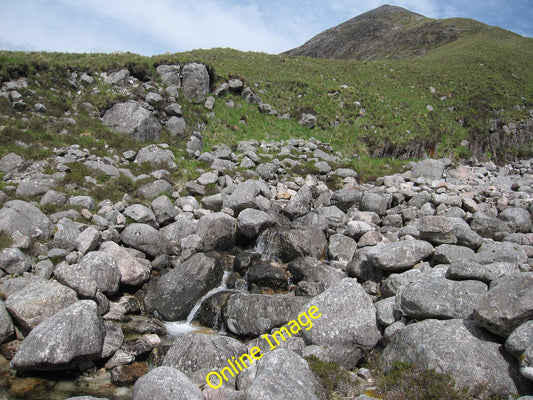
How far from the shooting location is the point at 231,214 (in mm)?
19469

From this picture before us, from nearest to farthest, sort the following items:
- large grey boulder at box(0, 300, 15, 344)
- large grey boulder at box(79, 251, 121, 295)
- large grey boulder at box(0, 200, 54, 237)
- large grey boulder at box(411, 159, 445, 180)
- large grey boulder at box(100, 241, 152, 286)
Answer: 1. large grey boulder at box(0, 300, 15, 344)
2. large grey boulder at box(79, 251, 121, 295)
3. large grey boulder at box(0, 200, 54, 237)
4. large grey boulder at box(100, 241, 152, 286)
5. large grey boulder at box(411, 159, 445, 180)

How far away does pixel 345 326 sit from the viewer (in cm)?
970

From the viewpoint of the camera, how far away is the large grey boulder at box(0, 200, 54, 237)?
13.6m

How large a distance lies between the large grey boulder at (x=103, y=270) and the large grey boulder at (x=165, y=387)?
5924 mm

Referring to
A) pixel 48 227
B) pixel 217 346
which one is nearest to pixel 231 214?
pixel 48 227

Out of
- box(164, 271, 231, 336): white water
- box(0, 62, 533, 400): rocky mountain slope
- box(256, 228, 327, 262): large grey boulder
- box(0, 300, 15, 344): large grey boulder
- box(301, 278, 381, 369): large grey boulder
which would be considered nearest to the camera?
box(0, 62, 533, 400): rocky mountain slope

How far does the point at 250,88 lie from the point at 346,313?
107ft

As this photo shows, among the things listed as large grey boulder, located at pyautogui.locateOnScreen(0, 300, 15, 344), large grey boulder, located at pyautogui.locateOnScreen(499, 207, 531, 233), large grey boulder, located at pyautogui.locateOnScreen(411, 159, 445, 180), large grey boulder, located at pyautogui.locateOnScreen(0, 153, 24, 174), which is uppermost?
large grey boulder, located at pyautogui.locateOnScreen(0, 153, 24, 174)

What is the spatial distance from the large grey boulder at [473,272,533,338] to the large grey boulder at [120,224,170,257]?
12985 millimetres

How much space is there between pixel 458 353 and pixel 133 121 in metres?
25.2

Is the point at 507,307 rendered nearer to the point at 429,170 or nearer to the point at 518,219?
the point at 518,219

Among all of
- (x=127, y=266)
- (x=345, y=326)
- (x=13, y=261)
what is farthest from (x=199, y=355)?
(x=13, y=261)

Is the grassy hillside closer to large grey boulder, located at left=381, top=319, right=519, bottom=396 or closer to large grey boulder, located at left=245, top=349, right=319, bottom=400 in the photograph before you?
large grey boulder, located at left=245, top=349, right=319, bottom=400

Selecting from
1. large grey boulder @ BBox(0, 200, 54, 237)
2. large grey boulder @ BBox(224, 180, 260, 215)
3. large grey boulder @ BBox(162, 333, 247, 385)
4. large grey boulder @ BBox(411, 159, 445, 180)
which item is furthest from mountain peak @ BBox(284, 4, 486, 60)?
large grey boulder @ BBox(162, 333, 247, 385)
